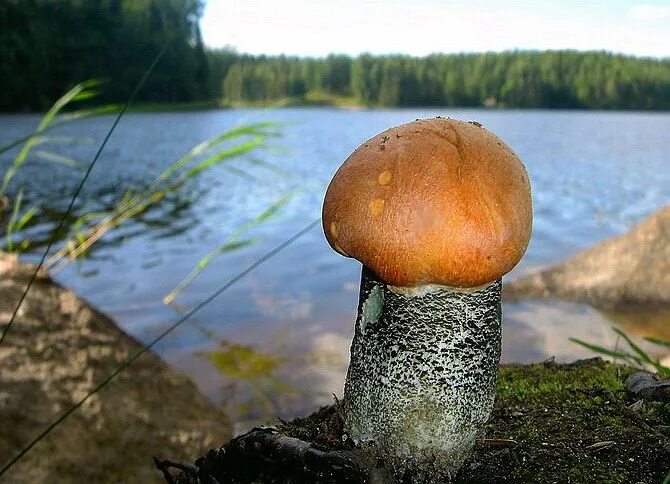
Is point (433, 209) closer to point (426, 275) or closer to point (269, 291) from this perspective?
point (426, 275)

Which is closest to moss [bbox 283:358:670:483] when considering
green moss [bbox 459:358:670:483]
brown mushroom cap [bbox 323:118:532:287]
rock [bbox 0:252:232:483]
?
green moss [bbox 459:358:670:483]

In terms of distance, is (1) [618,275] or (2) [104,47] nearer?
(1) [618,275]

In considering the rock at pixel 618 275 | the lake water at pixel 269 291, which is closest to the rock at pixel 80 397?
the lake water at pixel 269 291

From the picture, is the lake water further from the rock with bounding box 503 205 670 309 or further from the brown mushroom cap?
the brown mushroom cap

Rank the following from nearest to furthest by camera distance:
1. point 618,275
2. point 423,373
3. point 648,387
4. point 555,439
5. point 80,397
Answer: point 423,373 → point 555,439 → point 648,387 → point 80,397 → point 618,275

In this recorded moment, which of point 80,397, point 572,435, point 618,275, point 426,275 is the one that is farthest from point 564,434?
point 618,275

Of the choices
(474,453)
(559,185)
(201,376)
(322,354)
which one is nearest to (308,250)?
(322,354)

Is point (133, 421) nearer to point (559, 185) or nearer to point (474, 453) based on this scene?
A: point (474, 453)
